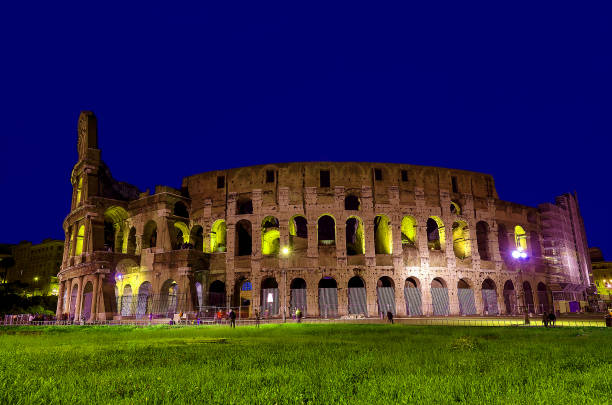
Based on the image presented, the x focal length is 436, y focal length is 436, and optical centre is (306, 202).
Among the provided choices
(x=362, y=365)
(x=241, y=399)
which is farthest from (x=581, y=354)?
(x=241, y=399)

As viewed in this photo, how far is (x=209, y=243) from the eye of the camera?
41281 millimetres

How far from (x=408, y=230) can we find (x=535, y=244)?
1547 cm

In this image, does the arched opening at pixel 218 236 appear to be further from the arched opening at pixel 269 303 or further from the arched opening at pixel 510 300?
the arched opening at pixel 510 300

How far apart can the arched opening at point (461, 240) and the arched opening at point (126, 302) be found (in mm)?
31871

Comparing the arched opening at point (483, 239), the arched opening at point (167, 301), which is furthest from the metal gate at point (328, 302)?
the arched opening at point (483, 239)

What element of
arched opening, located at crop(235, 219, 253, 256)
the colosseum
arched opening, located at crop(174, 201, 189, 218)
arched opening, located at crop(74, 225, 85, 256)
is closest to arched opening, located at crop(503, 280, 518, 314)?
the colosseum

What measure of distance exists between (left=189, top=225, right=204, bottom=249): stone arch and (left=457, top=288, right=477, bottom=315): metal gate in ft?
82.7

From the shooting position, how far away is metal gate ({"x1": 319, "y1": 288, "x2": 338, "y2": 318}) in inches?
1468

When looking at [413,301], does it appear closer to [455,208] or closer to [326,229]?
[455,208]

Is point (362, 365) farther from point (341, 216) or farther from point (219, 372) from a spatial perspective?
point (341, 216)

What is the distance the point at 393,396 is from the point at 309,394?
0.93 m

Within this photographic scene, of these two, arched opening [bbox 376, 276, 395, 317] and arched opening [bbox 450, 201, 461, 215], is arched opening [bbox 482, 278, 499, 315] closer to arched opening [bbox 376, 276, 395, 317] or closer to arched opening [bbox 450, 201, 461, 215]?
arched opening [bbox 450, 201, 461, 215]

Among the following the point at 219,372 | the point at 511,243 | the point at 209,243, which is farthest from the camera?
the point at 511,243

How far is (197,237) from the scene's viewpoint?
147 feet
